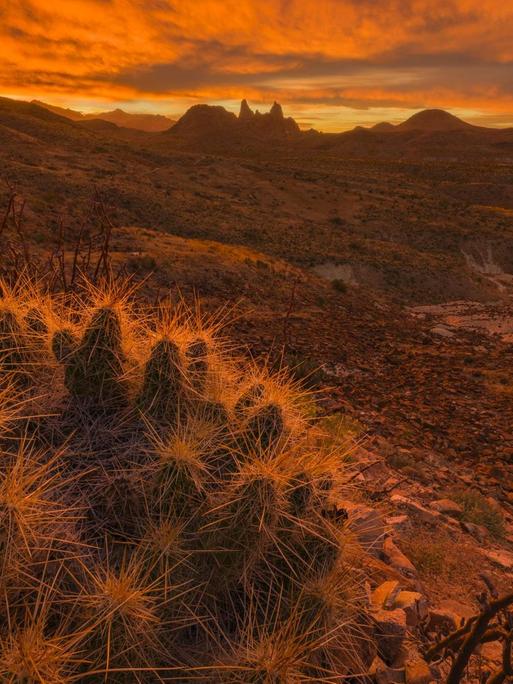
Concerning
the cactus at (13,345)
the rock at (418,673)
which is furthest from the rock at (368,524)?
the cactus at (13,345)

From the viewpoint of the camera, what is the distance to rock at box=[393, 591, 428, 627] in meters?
3.20

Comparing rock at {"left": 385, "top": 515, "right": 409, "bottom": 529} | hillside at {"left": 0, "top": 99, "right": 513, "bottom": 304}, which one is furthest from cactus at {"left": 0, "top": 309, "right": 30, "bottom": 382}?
hillside at {"left": 0, "top": 99, "right": 513, "bottom": 304}

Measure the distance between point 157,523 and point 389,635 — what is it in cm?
140

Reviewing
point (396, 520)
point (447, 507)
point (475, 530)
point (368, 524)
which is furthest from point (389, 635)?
point (447, 507)

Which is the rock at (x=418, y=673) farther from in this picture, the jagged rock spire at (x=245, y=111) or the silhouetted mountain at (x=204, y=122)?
the jagged rock spire at (x=245, y=111)

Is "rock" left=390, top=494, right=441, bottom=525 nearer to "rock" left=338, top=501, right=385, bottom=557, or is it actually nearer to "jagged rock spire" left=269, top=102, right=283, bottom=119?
"rock" left=338, top=501, right=385, bottom=557

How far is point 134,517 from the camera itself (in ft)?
7.98

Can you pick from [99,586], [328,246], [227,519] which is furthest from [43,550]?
[328,246]

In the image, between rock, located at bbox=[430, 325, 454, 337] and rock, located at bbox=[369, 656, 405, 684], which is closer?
rock, located at bbox=[369, 656, 405, 684]

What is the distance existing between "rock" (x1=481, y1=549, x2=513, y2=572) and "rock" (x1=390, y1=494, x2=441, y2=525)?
1.56ft

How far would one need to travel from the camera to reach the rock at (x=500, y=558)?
4.67m

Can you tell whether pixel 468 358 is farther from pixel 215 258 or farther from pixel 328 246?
pixel 328 246

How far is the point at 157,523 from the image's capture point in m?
2.41

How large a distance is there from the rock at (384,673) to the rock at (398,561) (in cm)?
109
